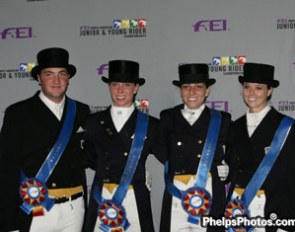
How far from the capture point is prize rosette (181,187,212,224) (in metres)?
2.24

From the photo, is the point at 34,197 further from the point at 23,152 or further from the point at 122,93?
the point at 122,93

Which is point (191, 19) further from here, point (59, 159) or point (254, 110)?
point (59, 159)

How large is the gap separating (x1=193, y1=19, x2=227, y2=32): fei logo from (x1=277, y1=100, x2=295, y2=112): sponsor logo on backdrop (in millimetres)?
686

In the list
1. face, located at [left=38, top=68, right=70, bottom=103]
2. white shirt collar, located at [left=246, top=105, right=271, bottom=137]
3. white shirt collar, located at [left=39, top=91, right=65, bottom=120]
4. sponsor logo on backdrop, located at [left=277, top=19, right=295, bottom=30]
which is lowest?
white shirt collar, located at [left=246, top=105, right=271, bottom=137]

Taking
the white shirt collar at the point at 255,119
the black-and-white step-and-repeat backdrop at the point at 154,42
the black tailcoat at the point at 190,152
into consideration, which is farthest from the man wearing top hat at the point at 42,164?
the white shirt collar at the point at 255,119

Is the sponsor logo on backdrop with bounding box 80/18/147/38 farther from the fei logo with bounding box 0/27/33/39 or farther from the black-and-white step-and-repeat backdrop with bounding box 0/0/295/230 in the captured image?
the fei logo with bounding box 0/27/33/39

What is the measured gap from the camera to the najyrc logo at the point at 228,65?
2896 mm

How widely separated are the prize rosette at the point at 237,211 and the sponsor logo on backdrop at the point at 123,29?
4.63 ft

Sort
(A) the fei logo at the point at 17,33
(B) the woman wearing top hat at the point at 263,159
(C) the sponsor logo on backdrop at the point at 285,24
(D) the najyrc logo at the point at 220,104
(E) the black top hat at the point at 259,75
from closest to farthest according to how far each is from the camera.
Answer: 1. (B) the woman wearing top hat at the point at 263,159
2. (E) the black top hat at the point at 259,75
3. (C) the sponsor logo on backdrop at the point at 285,24
4. (D) the najyrc logo at the point at 220,104
5. (A) the fei logo at the point at 17,33

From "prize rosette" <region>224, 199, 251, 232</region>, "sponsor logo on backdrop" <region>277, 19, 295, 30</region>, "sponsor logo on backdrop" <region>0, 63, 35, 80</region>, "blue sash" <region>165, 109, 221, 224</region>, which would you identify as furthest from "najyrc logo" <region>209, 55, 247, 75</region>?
"sponsor logo on backdrop" <region>0, 63, 35, 80</region>

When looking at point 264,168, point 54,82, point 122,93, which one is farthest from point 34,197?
point 264,168

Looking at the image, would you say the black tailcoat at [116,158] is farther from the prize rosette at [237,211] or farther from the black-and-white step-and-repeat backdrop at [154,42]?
the black-and-white step-and-repeat backdrop at [154,42]

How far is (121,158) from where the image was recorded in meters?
2.35

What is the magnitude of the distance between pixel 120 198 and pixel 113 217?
0.11m
